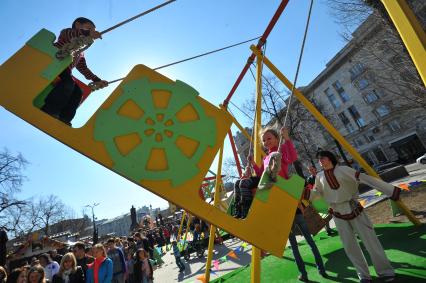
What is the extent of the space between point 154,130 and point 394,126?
125 feet

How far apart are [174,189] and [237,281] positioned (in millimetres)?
4405

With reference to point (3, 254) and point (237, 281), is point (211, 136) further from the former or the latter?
point (3, 254)

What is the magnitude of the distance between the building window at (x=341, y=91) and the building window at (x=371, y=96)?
245 cm

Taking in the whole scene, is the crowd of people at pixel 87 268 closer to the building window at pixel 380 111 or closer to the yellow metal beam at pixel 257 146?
the yellow metal beam at pixel 257 146

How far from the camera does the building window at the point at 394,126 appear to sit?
104 feet

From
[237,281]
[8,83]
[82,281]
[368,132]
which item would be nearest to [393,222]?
[237,281]

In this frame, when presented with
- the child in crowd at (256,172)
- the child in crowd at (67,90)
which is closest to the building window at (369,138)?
the child in crowd at (256,172)

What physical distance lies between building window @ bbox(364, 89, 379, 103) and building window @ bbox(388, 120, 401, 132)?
11.7 feet

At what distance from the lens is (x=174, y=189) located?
196 cm

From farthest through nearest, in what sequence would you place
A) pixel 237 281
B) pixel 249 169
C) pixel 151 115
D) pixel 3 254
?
pixel 3 254 < pixel 237 281 < pixel 249 169 < pixel 151 115

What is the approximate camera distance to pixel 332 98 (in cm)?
3759

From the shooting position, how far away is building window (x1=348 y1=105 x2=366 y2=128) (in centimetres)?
3503

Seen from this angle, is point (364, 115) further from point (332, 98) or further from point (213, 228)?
point (213, 228)

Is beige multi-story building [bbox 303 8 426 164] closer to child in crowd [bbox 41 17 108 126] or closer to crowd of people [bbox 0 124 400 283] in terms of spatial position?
crowd of people [bbox 0 124 400 283]
